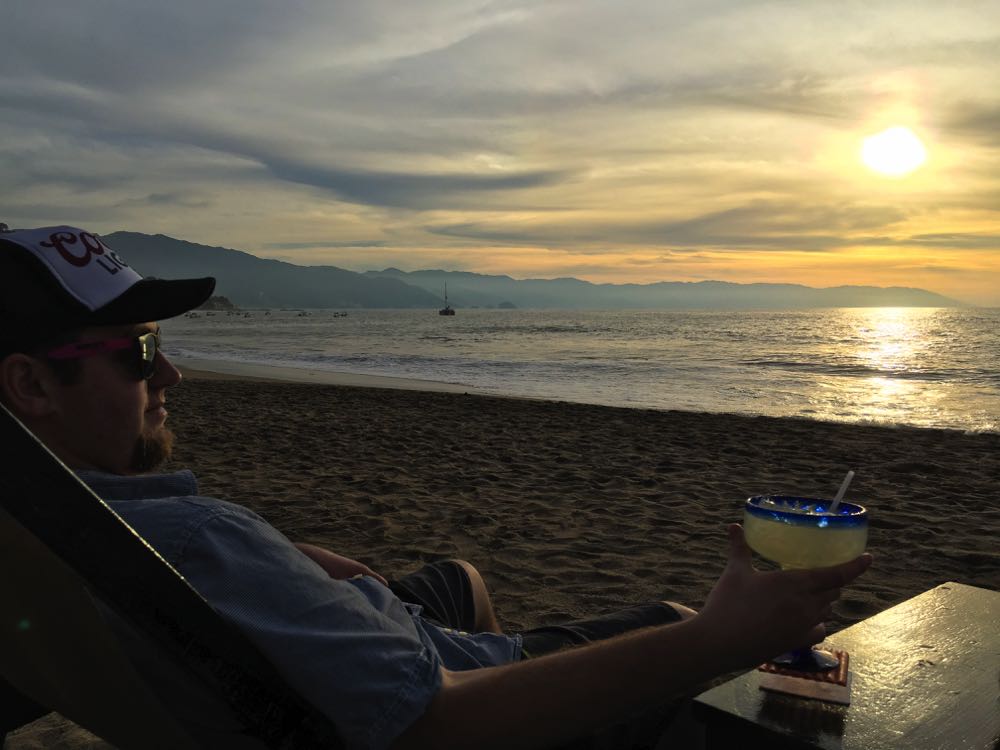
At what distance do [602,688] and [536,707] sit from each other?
11cm

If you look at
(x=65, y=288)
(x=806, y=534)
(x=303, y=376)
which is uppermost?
(x=65, y=288)

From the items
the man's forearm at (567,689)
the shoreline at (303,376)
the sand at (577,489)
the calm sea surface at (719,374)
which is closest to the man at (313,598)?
the man's forearm at (567,689)

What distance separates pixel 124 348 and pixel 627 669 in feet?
3.63

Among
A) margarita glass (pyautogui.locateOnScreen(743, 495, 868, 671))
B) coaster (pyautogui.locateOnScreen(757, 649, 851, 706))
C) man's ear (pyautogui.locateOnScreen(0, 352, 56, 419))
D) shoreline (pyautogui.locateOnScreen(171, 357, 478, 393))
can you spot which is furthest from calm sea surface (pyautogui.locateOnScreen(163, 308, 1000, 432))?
man's ear (pyautogui.locateOnScreen(0, 352, 56, 419))

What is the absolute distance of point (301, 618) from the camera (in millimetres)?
1131

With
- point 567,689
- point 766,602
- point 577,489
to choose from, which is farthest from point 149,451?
point 577,489

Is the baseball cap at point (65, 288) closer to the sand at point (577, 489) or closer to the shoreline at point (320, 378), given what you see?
the sand at point (577, 489)

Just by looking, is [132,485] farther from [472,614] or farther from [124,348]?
[472,614]

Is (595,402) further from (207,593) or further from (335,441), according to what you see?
(207,593)

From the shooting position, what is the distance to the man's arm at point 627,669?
1158 mm

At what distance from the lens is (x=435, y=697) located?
3.81 feet

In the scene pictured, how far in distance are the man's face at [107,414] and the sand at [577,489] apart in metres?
1.94

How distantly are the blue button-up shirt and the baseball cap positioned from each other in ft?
1.25

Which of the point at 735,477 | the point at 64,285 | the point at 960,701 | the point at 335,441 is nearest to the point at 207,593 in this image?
the point at 64,285
